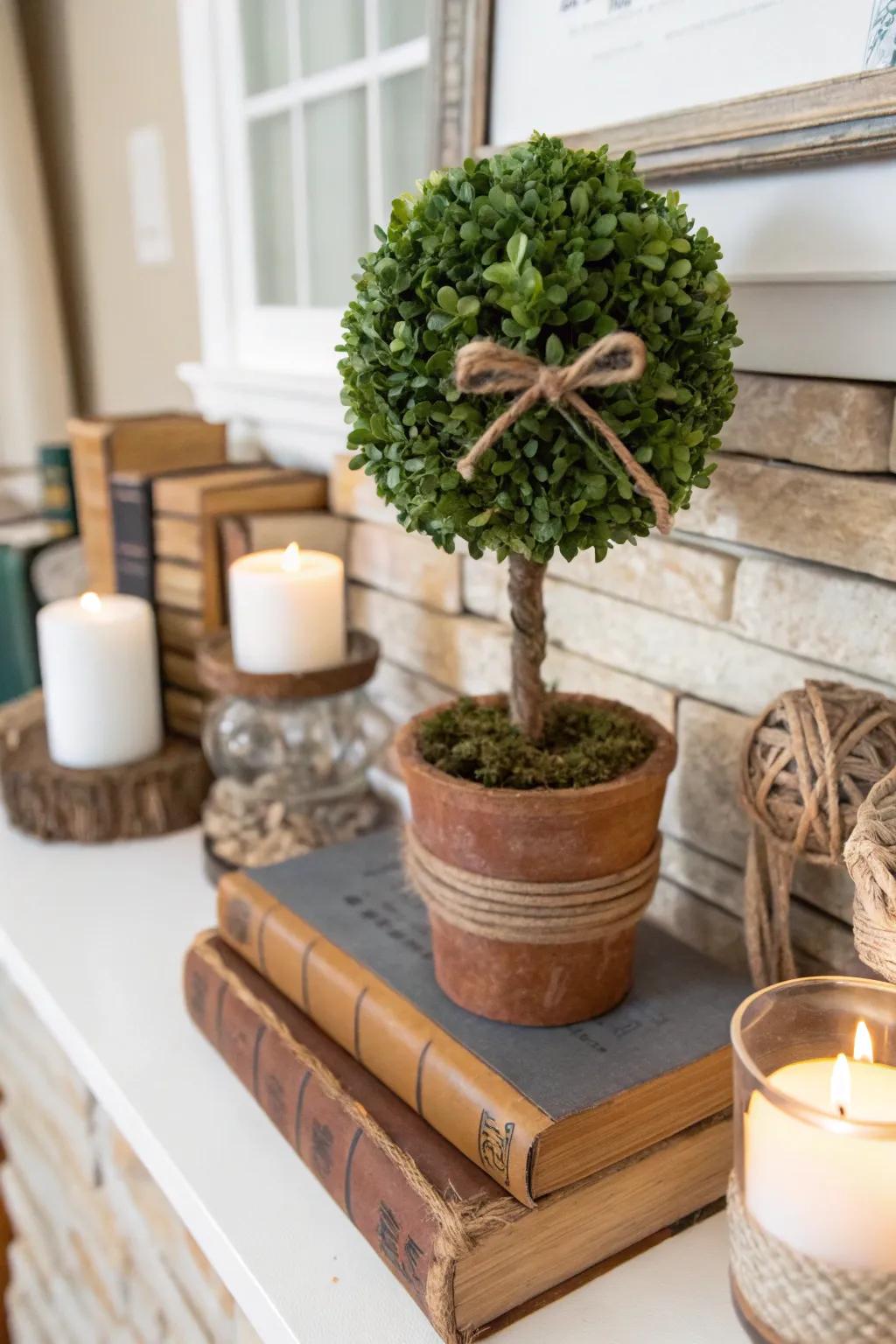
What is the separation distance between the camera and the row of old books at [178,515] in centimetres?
102

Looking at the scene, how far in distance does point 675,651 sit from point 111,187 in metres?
1.40

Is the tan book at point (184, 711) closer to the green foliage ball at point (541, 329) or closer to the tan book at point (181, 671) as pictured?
the tan book at point (181, 671)

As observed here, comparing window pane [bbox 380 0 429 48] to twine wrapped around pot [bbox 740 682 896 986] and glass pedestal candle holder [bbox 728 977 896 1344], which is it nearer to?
twine wrapped around pot [bbox 740 682 896 986]

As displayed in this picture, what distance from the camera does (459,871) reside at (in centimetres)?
58

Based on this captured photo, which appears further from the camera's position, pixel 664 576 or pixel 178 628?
pixel 178 628

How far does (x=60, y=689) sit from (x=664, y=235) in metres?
0.72

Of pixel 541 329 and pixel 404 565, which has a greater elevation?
pixel 541 329

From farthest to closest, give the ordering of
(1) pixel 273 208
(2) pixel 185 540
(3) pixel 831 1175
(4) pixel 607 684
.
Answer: (1) pixel 273 208, (2) pixel 185 540, (4) pixel 607 684, (3) pixel 831 1175

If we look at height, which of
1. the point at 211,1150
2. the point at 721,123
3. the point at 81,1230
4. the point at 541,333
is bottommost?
the point at 81,1230

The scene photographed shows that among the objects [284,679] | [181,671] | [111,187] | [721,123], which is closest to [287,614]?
[284,679]

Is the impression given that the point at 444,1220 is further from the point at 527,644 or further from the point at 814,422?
the point at 814,422

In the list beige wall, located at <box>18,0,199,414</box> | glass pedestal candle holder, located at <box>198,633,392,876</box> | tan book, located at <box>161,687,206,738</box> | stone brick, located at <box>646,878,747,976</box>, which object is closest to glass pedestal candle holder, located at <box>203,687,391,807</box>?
glass pedestal candle holder, located at <box>198,633,392,876</box>

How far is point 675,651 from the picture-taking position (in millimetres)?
732

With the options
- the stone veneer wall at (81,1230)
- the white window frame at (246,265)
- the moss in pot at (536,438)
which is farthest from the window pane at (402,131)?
the stone veneer wall at (81,1230)
